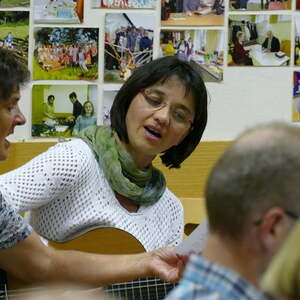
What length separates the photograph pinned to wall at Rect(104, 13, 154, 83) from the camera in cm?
286

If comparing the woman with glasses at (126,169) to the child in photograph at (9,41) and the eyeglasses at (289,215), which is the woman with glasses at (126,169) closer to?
the child in photograph at (9,41)

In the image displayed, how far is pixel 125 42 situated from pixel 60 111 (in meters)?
0.33

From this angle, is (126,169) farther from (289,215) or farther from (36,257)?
(289,215)

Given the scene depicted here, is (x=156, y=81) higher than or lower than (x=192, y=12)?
lower

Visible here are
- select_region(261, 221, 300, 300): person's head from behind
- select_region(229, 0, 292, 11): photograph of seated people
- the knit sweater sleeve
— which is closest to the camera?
select_region(261, 221, 300, 300): person's head from behind

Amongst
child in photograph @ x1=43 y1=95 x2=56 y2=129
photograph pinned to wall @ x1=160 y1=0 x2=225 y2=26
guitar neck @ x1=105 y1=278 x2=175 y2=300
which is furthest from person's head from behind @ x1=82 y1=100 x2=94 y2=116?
guitar neck @ x1=105 y1=278 x2=175 y2=300

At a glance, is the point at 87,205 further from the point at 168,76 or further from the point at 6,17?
the point at 6,17

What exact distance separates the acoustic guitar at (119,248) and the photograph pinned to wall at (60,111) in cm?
66

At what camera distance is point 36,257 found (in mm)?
2004

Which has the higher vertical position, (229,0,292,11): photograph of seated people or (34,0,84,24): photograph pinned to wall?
(229,0,292,11): photograph of seated people

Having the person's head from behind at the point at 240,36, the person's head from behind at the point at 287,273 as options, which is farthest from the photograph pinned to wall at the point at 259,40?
the person's head from behind at the point at 287,273

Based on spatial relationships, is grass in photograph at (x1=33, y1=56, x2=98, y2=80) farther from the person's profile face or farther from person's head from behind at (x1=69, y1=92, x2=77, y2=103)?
the person's profile face

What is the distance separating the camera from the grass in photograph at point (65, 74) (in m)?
2.82

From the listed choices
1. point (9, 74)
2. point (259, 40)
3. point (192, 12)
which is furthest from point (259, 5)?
point (9, 74)
